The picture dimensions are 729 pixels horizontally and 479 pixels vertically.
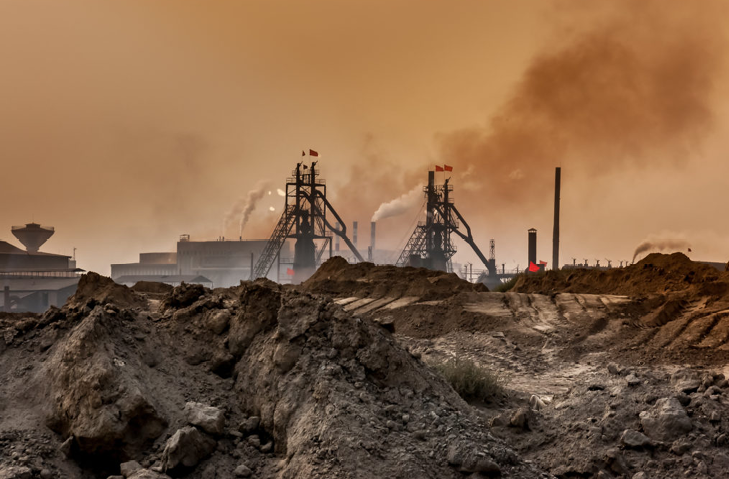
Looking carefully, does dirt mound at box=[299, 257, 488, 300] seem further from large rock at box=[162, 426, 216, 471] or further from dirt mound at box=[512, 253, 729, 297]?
large rock at box=[162, 426, 216, 471]

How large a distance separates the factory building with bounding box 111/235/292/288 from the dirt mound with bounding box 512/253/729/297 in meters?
43.4

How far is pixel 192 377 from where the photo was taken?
21.5 feet

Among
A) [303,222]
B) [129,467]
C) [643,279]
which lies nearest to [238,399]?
[129,467]

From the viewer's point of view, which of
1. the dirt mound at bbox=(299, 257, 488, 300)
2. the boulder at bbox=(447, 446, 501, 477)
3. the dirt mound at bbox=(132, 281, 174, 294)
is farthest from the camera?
the dirt mound at bbox=(299, 257, 488, 300)

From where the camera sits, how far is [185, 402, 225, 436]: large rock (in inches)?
223

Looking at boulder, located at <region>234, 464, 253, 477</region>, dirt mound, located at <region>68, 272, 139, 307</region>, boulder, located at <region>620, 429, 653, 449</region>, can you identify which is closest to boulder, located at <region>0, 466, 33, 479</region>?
boulder, located at <region>234, 464, 253, 477</region>

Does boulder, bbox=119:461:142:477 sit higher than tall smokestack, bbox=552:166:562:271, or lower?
lower

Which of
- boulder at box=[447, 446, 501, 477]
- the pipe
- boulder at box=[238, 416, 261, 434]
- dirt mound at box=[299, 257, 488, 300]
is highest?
the pipe

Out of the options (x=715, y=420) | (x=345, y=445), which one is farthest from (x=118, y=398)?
(x=715, y=420)

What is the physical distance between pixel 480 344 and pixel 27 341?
10.6 metres

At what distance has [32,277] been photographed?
51438mm

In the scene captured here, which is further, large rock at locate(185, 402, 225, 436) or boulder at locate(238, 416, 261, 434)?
boulder at locate(238, 416, 261, 434)

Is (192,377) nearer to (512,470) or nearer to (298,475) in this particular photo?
(298,475)

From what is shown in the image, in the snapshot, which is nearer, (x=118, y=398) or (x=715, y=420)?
(x=118, y=398)
